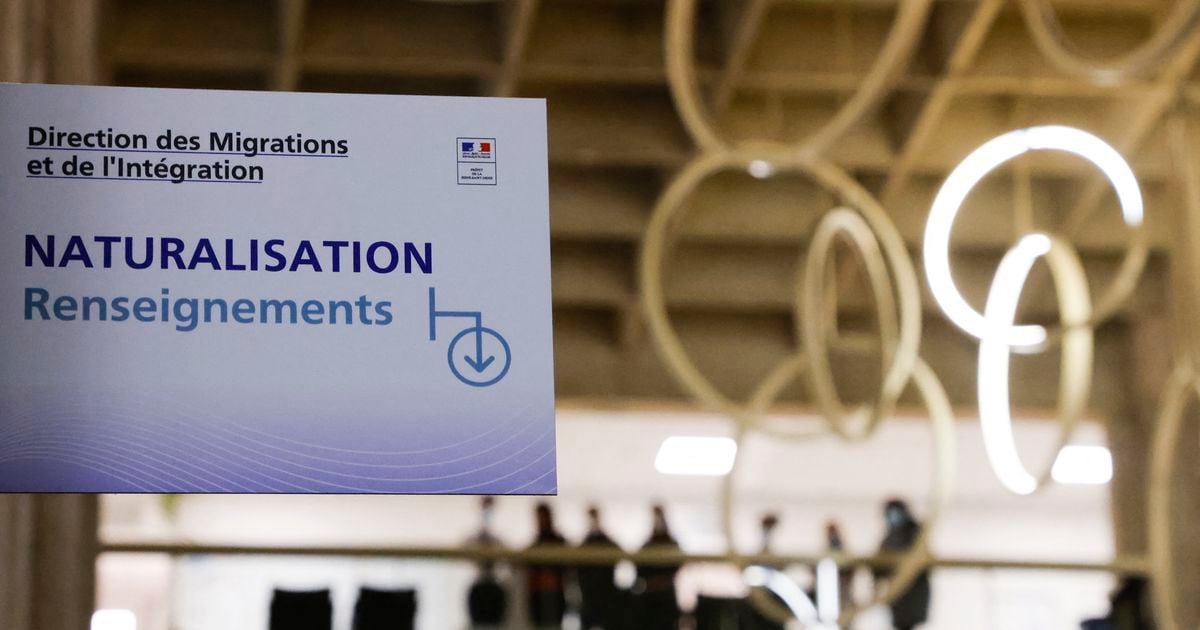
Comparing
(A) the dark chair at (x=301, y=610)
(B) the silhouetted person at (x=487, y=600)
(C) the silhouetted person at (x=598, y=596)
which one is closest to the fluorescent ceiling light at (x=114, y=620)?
(A) the dark chair at (x=301, y=610)

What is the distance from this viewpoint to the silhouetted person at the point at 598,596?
19.7ft

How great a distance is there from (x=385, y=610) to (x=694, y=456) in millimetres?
2357

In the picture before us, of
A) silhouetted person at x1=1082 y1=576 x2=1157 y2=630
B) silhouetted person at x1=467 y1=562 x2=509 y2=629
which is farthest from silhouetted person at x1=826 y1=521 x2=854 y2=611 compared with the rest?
silhouetted person at x1=467 y1=562 x2=509 y2=629

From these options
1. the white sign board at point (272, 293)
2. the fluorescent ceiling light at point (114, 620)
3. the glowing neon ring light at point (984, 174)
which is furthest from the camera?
the fluorescent ceiling light at point (114, 620)

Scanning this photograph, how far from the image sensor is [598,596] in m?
6.07

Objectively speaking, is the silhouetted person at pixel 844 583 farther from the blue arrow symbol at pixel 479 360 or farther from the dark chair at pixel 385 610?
the blue arrow symbol at pixel 479 360

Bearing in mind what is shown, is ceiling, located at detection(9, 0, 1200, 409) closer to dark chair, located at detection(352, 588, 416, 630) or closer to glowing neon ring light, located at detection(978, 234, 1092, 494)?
glowing neon ring light, located at detection(978, 234, 1092, 494)

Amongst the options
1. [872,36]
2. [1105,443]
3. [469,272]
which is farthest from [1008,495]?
[469,272]

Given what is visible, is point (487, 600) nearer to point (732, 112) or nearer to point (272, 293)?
point (732, 112)

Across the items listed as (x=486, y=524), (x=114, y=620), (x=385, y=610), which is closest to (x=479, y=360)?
(x=385, y=610)

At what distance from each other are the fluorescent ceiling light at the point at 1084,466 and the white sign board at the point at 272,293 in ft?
20.7

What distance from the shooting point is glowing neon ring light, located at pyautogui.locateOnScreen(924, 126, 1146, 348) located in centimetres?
488

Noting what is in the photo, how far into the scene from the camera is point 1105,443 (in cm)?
817

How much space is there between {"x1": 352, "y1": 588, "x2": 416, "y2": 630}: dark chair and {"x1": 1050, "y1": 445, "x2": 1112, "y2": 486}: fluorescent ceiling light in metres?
3.65
